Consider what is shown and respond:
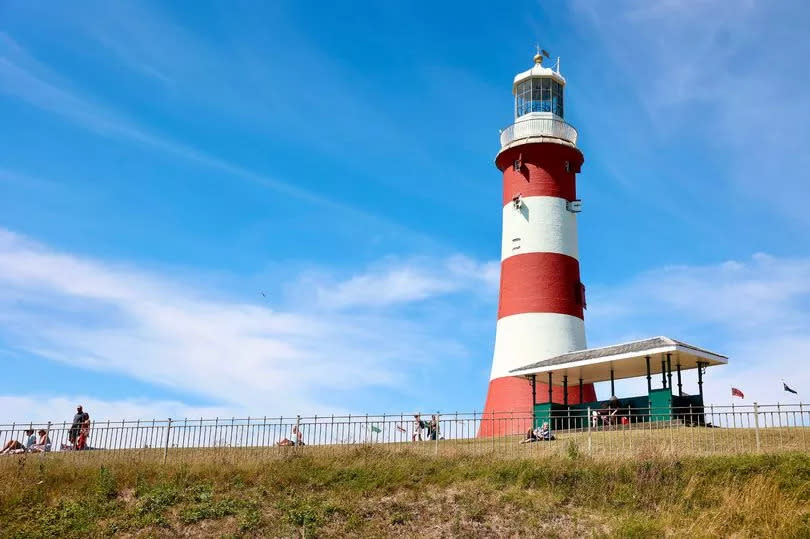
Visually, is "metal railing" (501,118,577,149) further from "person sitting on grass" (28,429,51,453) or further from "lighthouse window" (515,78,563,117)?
"person sitting on grass" (28,429,51,453)

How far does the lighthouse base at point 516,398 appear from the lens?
30.5 meters

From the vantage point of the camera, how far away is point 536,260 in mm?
31906

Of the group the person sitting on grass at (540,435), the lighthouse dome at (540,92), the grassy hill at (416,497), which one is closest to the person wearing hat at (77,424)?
the grassy hill at (416,497)

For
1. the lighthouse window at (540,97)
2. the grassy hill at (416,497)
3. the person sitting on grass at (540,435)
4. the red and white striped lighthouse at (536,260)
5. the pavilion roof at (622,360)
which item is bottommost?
the grassy hill at (416,497)

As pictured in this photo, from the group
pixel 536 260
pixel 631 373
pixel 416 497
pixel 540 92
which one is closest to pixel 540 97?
pixel 540 92

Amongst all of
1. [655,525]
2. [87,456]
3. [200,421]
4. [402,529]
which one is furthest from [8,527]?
[655,525]

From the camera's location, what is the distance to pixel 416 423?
2308cm

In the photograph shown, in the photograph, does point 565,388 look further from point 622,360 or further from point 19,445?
point 19,445

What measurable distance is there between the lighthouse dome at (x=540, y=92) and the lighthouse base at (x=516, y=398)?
38.7 ft

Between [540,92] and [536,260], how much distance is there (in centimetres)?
815

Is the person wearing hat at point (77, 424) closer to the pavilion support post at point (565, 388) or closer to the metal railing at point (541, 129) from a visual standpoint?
the pavilion support post at point (565, 388)

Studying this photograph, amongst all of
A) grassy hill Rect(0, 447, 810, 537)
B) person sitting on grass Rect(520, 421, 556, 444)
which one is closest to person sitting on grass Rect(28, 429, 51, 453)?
grassy hill Rect(0, 447, 810, 537)

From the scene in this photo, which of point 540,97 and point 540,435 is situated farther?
point 540,97

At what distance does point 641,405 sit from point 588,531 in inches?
505
